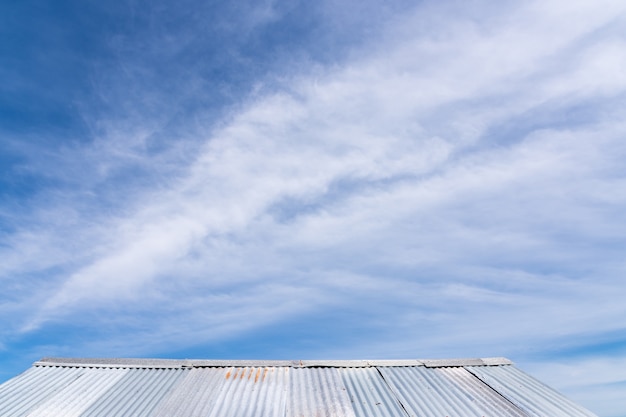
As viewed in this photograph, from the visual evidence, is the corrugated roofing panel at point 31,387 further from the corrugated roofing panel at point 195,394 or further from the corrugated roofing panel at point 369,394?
the corrugated roofing panel at point 369,394

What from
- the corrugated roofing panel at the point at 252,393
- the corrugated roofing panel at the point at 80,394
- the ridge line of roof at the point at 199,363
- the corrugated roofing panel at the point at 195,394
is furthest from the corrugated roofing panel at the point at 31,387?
the corrugated roofing panel at the point at 252,393

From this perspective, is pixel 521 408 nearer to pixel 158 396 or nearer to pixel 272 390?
pixel 272 390

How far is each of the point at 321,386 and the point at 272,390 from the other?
1149 millimetres

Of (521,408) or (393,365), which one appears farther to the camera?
(393,365)

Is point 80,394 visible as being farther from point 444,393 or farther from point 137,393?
point 444,393

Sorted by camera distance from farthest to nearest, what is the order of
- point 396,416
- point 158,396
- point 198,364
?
point 198,364
point 158,396
point 396,416

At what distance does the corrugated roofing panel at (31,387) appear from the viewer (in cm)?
902

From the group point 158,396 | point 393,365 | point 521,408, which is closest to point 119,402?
point 158,396

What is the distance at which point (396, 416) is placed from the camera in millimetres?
8711

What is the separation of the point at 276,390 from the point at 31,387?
5.81m

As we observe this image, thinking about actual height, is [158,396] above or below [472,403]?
above

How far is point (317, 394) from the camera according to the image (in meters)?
9.44

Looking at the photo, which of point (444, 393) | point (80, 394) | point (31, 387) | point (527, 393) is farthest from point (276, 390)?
point (527, 393)

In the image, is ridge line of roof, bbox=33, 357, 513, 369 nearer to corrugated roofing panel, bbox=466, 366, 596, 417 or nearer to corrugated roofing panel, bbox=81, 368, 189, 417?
corrugated roofing panel, bbox=81, 368, 189, 417
